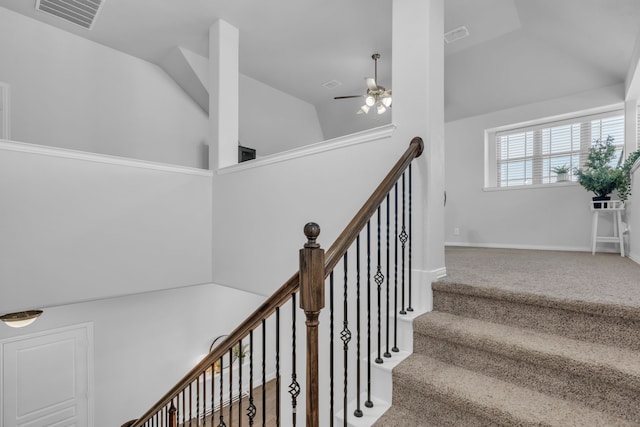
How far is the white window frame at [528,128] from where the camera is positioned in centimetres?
454

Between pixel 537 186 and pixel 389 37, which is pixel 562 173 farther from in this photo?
pixel 389 37

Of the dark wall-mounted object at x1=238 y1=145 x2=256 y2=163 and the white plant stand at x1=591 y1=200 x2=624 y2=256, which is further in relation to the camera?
the dark wall-mounted object at x1=238 y1=145 x2=256 y2=163

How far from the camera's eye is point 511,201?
5.11 m

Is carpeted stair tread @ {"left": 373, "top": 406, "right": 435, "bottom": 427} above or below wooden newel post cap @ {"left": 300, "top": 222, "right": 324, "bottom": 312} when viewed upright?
below

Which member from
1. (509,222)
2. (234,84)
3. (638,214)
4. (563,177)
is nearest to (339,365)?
(638,214)

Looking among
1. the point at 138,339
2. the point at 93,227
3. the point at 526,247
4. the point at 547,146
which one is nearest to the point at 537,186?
the point at 547,146

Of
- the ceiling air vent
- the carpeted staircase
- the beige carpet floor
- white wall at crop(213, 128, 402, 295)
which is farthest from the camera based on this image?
the ceiling air vent

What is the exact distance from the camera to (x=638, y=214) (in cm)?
307

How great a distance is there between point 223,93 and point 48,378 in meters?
4.14

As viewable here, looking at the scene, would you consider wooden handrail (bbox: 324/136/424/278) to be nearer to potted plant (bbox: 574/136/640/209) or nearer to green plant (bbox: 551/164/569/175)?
potted plant (bbox: 574/136/640/209)

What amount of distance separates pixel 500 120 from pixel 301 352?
15.5 feet

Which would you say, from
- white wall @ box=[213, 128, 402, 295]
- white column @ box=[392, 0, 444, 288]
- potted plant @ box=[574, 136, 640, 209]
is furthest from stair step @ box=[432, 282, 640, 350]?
potted plant @ box=[574, 136, 640, 209]

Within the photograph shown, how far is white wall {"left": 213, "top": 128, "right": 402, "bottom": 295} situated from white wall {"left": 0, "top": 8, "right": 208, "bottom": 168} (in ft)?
5.11

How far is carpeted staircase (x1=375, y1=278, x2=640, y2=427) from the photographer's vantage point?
138cm
